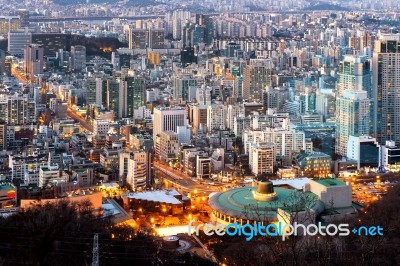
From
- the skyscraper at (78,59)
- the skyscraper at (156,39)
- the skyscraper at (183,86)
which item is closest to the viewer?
the skyscraper at (183,86)

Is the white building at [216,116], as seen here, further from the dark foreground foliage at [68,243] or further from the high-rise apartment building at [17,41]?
the high-rise apartment building at [17,41]

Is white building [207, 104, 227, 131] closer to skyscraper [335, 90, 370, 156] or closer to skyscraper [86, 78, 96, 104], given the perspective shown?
skyscraper [335, 90, 370, 156]

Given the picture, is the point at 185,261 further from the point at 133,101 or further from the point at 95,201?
the point at 133,101

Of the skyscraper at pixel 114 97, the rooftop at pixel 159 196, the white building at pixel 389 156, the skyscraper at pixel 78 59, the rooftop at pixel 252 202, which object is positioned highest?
the skyscraper at pixel 78 59

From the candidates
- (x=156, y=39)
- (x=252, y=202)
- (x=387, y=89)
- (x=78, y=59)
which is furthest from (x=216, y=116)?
(x=156, y=39)

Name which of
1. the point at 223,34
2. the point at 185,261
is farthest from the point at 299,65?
the point at 185,261

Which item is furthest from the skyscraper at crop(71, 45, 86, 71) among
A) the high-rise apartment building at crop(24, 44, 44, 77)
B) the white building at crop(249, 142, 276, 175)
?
the white building at crop(249, 142, 276, 175)

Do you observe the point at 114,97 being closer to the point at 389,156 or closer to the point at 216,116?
the point at 216,116

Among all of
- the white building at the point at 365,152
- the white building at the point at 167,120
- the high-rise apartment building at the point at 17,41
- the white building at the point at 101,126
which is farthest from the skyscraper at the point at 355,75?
the high-rise apartment building at the point at 17,41
